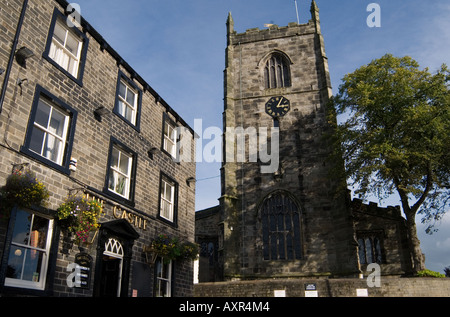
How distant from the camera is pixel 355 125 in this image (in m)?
23.9

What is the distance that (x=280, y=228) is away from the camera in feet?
81.7

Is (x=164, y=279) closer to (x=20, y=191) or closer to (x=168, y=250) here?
(x=168, y=250)

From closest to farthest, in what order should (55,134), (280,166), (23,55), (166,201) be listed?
(23,55), (55,134), (166,201), (280,166)

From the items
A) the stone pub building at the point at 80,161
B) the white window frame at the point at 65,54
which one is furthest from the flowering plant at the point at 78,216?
the white window frame at the point at 65,54

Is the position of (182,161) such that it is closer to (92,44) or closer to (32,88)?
(92,44)

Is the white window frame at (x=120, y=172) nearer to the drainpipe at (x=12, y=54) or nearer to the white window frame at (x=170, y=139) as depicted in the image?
the white window frame at (x=170, y=139)

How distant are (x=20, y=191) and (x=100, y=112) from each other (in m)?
4.00

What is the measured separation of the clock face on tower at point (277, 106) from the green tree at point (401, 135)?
17.2 feet

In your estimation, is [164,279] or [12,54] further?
[164,279]

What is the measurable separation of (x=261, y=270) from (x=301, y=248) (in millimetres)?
2881

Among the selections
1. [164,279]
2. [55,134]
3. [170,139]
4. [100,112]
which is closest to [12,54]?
[55,134]

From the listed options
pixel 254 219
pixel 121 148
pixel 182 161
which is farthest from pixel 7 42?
pixel 254 219

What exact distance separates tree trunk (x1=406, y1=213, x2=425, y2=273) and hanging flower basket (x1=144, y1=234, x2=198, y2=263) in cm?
1271

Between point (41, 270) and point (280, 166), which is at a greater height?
point (280, 166)
